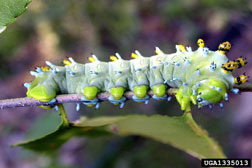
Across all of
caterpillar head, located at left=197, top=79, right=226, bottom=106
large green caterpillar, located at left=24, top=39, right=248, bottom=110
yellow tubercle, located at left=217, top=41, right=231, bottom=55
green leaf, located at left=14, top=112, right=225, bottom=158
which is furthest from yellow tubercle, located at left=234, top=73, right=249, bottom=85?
green leaf, located at left=14, top=112, right=225, bottom=158

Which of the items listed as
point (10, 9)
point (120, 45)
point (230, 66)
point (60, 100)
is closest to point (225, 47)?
point (230, 66)

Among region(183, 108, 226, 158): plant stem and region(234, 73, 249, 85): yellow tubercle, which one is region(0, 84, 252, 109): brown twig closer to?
region(234, 73, 249, 85): yellow tubercle

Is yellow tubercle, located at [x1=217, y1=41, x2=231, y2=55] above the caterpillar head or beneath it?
above

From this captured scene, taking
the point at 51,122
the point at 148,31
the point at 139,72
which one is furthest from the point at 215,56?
the point at 148,31

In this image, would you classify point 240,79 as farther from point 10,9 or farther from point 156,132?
point 10,9

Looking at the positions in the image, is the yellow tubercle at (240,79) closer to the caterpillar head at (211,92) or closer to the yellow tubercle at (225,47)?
the caterpillar head at (211,92)

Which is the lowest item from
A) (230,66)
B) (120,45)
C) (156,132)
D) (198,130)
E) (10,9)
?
(156,132)

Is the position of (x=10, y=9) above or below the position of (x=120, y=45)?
above

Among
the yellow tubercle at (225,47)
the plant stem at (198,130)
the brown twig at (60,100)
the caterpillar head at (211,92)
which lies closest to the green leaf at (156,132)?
the plant stem at (198,130)
